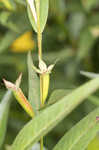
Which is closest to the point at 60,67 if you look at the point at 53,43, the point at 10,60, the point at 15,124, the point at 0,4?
the point at 53,43

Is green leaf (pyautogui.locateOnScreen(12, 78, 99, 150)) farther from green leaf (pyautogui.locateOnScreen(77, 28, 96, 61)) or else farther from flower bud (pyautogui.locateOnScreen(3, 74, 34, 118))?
green leaf (pyautogui.locateOnScreen(77, 28, 96, 61))

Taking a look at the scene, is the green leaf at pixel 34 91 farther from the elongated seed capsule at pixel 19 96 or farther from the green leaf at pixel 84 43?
the green leaf at pixel 84 43

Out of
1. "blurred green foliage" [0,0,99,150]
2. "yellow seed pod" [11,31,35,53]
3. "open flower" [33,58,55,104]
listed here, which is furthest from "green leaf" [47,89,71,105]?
"yellow seed pod" [11,31,35,53]

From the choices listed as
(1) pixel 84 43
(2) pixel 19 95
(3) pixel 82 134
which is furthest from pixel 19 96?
(1) pixel 84 43

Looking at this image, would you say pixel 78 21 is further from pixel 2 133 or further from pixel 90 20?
pixel 2 133

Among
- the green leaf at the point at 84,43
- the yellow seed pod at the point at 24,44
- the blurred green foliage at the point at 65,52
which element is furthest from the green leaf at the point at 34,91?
the yellow seed pod at the point at 24,44

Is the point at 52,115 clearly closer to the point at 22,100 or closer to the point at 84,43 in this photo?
the point at 22,100
